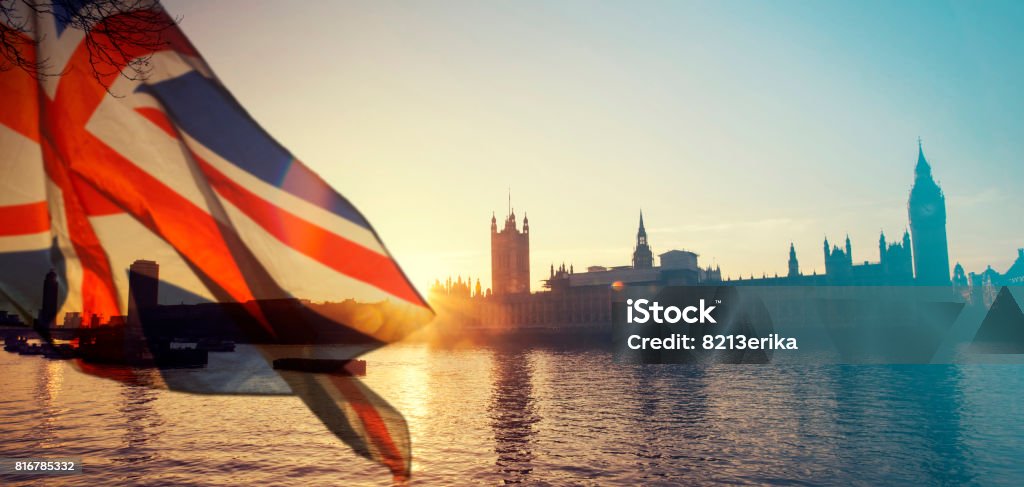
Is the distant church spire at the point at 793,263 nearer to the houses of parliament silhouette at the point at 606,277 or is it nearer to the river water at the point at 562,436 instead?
the houses of parliament silhouette at the point at 606,277

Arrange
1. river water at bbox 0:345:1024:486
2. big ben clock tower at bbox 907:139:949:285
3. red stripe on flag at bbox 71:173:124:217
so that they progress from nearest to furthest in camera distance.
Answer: red stripe on flag at bbox 71:173:124:217, river water at bbox 0:345:1024:486, big ben clock tower at bbox 907:139:949:285

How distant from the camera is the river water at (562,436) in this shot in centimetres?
1666

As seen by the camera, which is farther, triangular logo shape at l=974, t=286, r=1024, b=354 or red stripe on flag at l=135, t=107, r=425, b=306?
triangular logo shape at l=974, t=286, r=1024, b=354

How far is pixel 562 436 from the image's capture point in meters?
22.4

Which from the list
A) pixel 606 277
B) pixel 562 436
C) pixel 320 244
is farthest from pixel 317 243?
pixel 606 277

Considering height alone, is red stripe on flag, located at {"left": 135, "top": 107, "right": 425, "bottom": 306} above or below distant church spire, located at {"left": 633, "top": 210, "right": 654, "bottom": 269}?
below

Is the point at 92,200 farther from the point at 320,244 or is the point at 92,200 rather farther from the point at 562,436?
the point at 562,436

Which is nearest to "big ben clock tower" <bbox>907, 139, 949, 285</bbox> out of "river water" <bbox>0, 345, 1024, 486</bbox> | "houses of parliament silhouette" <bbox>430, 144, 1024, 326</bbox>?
"houses of parliament silhouette" <bbox>430, 144, 1024, 326</bbox>

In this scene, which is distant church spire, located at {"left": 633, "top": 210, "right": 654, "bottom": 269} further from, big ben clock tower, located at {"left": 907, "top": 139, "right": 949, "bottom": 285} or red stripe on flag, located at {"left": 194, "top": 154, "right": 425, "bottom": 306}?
red stripe on flag, located at {"left": 194, "top": 154, "right": 425, "bottom": 306}

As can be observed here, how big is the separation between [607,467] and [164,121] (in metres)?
12.7

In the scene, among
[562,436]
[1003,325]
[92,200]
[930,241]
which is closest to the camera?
[92,200]

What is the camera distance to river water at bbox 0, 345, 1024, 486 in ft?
54.6

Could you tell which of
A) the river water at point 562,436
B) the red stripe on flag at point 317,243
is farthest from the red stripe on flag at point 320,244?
the river water at point 562,436

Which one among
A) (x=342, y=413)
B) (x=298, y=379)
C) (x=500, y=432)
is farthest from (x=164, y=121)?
(x=298, y=379)
